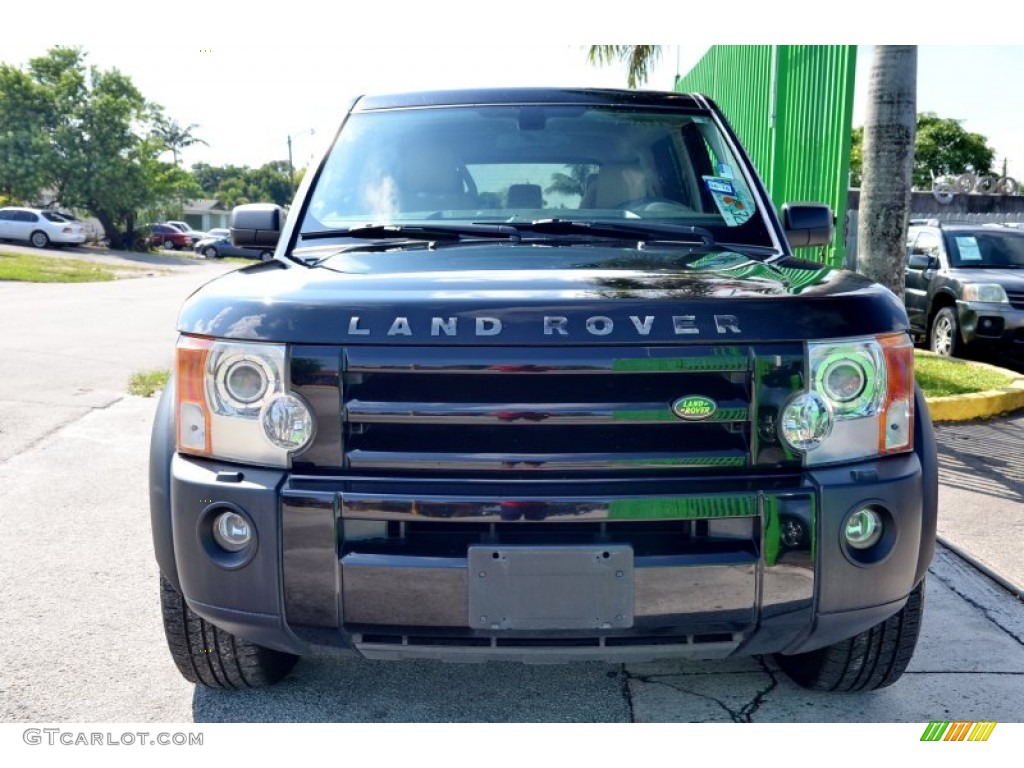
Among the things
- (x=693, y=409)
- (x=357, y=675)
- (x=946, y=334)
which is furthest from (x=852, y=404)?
(x=946, y=334)

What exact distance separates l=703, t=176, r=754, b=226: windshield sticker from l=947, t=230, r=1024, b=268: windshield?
8054mm

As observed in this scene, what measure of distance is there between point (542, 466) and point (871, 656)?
120cm

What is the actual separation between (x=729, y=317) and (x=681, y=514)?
47 cm

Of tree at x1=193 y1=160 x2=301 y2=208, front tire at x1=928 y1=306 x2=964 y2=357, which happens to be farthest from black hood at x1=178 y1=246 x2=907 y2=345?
tree at x1=193 y1=160 x2=301 y2=208

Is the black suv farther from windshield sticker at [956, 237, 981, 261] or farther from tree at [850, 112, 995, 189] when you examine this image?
tree at [850, 112, 995, 189]

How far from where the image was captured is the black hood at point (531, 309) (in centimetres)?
229

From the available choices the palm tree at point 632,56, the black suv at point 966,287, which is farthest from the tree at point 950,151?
the black suv at point 966,287

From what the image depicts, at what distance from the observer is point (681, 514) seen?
228 centimetres

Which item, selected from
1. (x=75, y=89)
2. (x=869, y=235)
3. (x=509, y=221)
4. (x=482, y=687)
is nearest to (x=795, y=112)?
(x=869, y=235)

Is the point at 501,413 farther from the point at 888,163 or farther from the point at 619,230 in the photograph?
the point at 888,163

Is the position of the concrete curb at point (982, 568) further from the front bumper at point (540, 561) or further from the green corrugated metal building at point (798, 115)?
the green corrugated metal building at point (798, 115)

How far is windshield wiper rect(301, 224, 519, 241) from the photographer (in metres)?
3.13

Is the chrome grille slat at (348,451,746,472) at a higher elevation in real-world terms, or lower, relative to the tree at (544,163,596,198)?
lower

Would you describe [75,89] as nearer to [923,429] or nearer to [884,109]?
[884,109]
